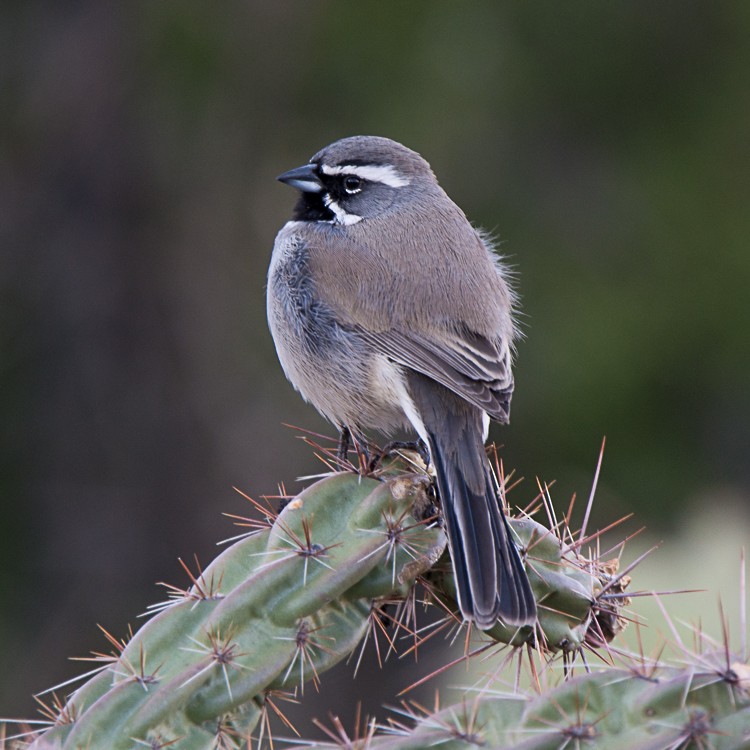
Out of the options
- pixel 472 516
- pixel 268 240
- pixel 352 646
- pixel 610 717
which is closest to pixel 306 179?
pixel 472 516

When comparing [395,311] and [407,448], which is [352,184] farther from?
[407,448]

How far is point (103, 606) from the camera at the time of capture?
9.13 metres

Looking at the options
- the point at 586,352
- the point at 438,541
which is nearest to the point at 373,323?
the point at 438,541

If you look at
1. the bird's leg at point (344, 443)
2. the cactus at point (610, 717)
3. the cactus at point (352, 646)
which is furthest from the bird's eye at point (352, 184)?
the cactus at point (610, 717)

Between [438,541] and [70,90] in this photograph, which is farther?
[70,90]

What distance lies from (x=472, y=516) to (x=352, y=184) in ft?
6.87

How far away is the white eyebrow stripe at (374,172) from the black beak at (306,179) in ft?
0.16

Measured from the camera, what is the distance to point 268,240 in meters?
8.98

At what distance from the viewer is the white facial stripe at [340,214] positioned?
5344 millimetres

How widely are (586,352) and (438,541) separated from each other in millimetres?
5147

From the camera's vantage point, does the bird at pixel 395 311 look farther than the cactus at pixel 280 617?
Yes

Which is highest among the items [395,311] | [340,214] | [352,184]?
[352,184]

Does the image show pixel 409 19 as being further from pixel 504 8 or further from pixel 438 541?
pixel 438 541

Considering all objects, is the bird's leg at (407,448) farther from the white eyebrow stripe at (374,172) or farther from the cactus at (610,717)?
the white eyebrow stripe at (374,172)
